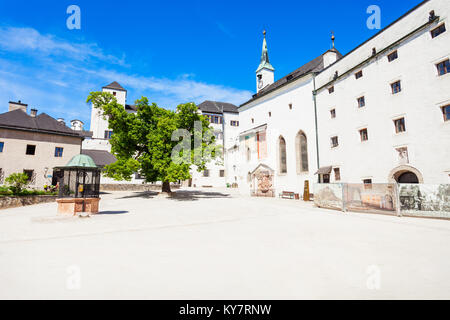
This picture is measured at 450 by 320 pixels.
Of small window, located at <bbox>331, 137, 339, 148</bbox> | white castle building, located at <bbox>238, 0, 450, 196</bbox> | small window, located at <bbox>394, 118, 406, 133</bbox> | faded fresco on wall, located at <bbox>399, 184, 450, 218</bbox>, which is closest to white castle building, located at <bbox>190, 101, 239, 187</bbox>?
white castle building, located at <bbox>238, 0, 450, 196</bbox>

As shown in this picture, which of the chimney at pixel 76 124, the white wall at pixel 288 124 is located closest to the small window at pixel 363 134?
the white wall at pixel 288 124

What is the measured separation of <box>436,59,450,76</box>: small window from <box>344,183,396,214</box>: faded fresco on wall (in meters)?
8.99

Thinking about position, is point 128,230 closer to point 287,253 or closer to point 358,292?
point 287,253

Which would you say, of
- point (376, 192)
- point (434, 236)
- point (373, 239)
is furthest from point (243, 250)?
point (376, 192)

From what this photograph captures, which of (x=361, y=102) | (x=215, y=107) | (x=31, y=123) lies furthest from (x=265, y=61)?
(x=31, y=123)

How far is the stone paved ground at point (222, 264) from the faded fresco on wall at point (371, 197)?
500 cm

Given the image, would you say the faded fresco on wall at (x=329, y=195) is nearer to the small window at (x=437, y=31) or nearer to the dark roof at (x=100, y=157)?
the small window at (x=437, y=31)

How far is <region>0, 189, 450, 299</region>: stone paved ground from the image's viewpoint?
12.4 feet

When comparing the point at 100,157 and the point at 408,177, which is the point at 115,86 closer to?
the point at 100,157

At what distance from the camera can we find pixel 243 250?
6.16m

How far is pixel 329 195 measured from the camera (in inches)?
668

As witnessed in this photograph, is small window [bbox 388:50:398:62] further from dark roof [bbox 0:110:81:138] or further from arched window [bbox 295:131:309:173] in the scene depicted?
dark roof [bbox 0:110:81:138]

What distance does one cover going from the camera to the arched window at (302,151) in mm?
27344

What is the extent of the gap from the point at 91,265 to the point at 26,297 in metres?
1.41
